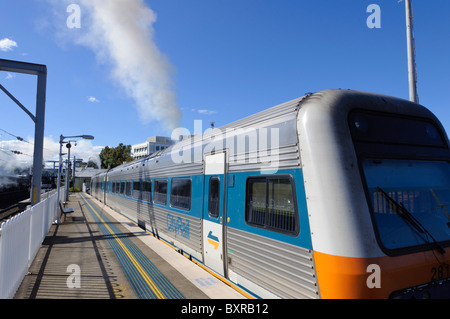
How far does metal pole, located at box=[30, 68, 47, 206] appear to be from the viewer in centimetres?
968

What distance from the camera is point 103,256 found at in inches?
285

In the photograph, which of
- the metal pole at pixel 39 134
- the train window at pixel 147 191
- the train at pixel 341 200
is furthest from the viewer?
the train window at pixel 147 191

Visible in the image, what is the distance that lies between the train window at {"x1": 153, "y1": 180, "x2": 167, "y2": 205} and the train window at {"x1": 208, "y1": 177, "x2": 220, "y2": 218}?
320 centimetres

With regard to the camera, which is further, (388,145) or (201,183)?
(201,183)

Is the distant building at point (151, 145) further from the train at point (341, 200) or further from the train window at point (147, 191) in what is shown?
the train at point (341, 200)

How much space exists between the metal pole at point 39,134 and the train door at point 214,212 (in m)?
7.08

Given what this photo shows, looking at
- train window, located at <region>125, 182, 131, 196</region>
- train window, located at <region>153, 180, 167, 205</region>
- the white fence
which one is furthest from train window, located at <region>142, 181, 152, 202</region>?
the white fence

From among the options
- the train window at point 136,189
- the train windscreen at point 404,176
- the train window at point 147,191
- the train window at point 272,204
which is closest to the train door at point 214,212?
the train window at point 272,204

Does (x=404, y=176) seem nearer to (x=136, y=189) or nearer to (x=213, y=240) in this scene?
(x=213, y=240)

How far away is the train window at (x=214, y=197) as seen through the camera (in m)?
5.27
